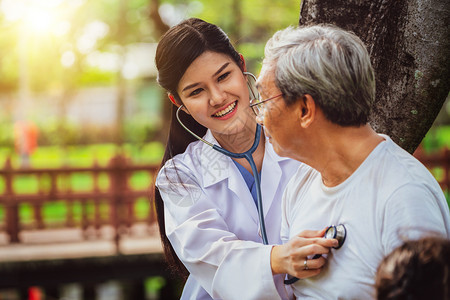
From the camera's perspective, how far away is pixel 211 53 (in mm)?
2172

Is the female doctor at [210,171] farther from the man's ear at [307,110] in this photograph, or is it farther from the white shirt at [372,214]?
the man's ear at [307,110]

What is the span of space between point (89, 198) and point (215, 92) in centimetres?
664

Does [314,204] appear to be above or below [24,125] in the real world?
above

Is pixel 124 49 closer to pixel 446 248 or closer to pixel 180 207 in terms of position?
pixel 180 207

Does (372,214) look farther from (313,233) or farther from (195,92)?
(195,92)

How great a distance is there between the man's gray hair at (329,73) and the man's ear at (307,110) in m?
0.01

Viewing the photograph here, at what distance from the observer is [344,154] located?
166 cm

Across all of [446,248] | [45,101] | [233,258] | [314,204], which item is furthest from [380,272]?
[45,101]

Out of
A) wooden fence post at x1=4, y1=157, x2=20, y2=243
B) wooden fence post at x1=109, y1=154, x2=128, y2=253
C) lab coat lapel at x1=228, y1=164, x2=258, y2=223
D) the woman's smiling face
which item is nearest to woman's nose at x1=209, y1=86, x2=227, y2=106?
the woman's smiling face

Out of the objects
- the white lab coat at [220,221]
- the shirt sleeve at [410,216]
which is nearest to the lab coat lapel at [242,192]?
the white lab coat at [220,221]

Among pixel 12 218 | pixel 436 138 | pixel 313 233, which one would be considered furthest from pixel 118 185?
pixel 436 138

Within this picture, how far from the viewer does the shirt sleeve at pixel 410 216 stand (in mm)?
1438

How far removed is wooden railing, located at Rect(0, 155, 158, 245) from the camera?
8.29m

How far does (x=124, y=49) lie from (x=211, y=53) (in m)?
11.9
